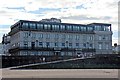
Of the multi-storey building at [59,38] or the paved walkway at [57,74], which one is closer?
the paved walkway at [57,74]

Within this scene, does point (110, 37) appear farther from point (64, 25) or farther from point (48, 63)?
point (48, 63)

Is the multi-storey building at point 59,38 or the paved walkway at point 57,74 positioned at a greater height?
the multi-storey building at point 59,38

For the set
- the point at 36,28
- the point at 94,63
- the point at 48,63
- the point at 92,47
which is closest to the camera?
the point at 48,63

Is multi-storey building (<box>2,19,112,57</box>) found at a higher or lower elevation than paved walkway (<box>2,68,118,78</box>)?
higher

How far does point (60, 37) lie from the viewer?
108062mm

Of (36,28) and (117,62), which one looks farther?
(36,28)

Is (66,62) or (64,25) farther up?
(64,25)

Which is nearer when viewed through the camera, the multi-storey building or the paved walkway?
the paved walkway

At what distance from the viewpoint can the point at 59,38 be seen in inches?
4242

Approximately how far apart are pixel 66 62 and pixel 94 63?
843 centimetres

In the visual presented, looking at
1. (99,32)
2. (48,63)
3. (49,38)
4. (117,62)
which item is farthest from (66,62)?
(99,32)

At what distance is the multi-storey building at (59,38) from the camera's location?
103 metres

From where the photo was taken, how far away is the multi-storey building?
103188 mm

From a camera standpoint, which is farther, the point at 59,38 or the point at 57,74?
the point at 59,38
